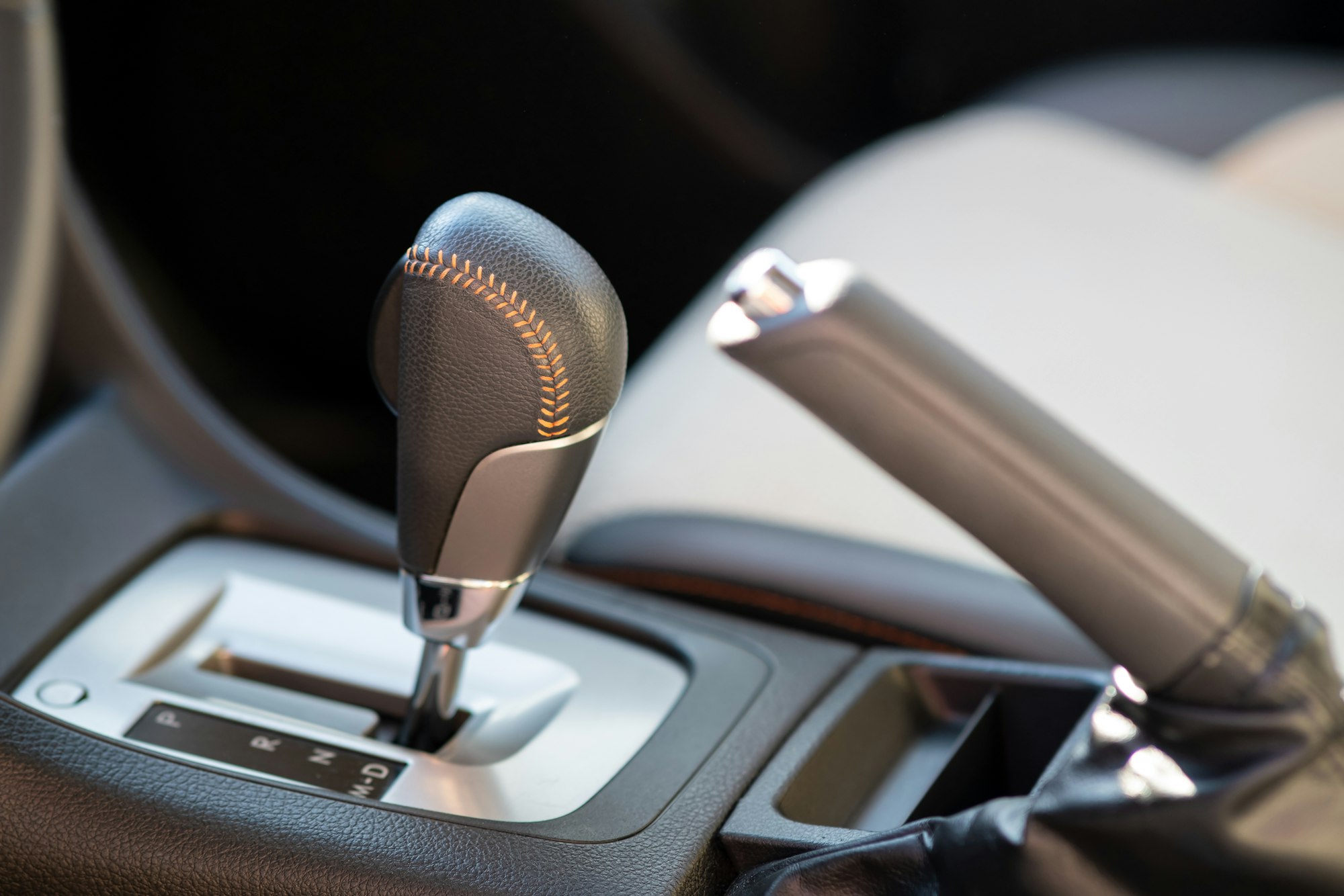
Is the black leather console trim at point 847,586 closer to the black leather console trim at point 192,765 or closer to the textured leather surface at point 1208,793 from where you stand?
the black leather console trim at point 192,765

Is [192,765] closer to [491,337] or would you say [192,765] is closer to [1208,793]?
[491,337]

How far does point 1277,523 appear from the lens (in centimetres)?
82

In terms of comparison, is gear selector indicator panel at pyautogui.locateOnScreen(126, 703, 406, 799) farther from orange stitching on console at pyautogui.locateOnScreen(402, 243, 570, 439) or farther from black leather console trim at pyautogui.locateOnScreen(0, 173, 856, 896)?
orange stitching on console at pyautogui.locateOnScreen(402, 243, 570, 439)

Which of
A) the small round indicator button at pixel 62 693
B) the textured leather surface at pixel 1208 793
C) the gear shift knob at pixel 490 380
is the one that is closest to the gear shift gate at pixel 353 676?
the small round indicator button at pixel 62 693

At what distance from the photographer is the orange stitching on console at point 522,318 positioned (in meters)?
0.43

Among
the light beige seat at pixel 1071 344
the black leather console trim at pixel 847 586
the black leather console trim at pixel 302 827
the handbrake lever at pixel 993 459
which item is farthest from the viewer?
the light beige seat at pixel 1071 344

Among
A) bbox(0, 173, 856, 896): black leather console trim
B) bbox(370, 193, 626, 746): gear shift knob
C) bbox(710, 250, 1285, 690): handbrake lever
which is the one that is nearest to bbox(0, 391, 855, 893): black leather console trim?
bbox(0, 173, 856, 896): black leather console trim

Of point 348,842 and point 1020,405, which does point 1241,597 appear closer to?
point 1020,405

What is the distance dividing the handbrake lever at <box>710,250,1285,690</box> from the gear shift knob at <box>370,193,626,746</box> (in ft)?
0.25

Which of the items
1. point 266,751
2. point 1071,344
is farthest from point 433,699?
point 1071,344

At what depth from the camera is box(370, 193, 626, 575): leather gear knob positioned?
432 millimetres

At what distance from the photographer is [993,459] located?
381 mm

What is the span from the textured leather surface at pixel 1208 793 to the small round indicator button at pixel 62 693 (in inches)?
15.5

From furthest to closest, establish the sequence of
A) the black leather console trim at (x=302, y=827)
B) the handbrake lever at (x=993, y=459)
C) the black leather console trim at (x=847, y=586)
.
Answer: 1. the black leather console trim at (x=847, y=586)
2. the black leather console trim at (x=302, y=827)
3. the handbrake lever at (x=993, y=459)
